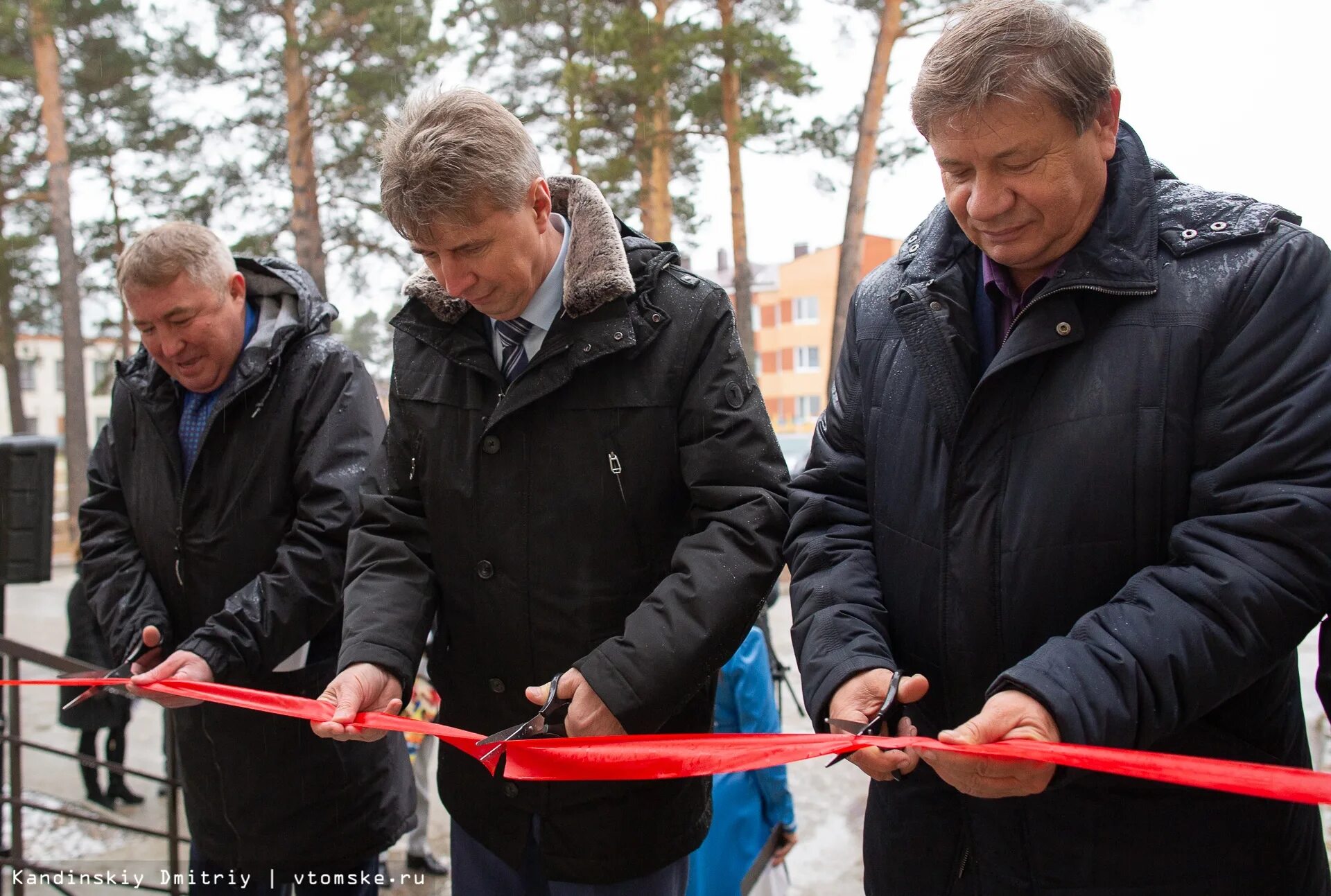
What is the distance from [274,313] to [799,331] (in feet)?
34.1

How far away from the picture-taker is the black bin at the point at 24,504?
176 inches

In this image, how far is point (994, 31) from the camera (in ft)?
5.67

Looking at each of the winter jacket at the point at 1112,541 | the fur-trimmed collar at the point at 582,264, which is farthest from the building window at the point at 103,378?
the winter jacket at the point at 1112,541

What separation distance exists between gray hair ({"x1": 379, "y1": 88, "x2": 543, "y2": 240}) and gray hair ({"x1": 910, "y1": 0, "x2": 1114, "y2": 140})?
871mm

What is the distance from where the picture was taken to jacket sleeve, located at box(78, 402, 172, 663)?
310 cm

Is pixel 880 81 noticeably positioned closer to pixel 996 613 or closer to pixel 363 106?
pixel 363 106

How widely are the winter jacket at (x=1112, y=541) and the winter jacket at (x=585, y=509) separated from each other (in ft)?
0.96

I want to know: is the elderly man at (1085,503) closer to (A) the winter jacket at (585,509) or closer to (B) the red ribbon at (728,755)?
(B) the red ribbon at (728,755)

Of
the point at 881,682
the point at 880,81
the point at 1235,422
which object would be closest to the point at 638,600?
the point at 881,682

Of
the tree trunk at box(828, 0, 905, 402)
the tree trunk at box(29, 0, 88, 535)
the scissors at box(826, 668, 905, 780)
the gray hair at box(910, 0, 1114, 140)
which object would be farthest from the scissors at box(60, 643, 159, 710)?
the tree trunk at box(29, 0, 88, 535)

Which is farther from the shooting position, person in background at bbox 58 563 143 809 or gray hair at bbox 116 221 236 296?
person in background at bbox 58 563 143 809

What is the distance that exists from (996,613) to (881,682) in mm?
236

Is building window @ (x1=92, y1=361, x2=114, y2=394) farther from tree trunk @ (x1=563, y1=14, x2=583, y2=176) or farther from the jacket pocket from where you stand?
the jacket pocket

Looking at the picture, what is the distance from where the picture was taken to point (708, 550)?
214 centimetres
